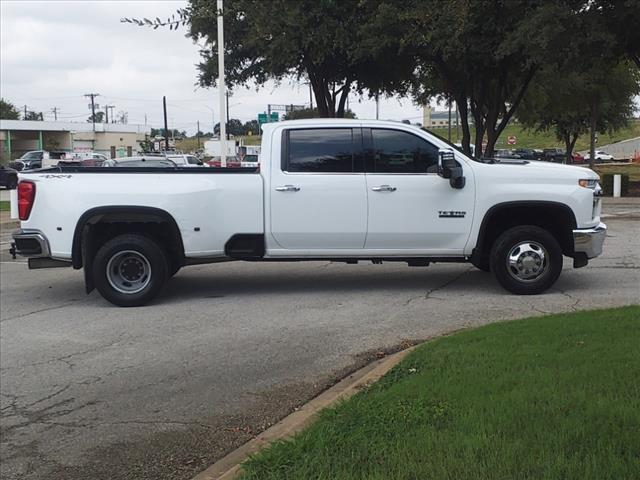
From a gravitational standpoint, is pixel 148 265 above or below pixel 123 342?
above

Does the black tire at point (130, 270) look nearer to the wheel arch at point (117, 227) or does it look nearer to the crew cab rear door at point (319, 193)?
the wheel arch at point (117, 227)

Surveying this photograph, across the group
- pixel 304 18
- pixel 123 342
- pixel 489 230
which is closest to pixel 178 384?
pixel 123 342

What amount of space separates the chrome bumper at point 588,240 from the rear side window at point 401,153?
1.79 meters

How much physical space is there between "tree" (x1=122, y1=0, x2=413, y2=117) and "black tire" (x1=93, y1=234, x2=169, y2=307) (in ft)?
21.6

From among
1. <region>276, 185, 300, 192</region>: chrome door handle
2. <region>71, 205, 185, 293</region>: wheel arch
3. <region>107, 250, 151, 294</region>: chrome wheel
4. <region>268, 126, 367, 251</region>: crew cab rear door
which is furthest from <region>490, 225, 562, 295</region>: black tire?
<region>107, 250, 151, 294</region>: chrome wheel

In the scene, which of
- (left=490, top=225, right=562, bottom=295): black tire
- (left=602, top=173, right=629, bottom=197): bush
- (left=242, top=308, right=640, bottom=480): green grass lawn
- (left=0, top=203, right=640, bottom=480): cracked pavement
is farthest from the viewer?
(left=602, top=173, right=629, bottom=197): bush

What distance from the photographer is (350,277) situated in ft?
31.9

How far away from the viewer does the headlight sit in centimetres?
803

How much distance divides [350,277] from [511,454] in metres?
6.57

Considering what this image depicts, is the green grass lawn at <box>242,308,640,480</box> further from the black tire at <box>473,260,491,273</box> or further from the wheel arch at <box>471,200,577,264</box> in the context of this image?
the black tire at <box>473,260,491,273</box>

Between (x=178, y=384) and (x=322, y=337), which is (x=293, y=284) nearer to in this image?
(x=322, y=337)

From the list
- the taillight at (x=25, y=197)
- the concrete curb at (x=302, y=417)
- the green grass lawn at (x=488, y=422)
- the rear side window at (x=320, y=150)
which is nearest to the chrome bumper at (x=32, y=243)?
the taillight at (x=25, y=197)

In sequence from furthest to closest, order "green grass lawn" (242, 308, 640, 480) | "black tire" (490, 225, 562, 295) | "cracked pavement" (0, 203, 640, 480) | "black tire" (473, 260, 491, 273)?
"black tire" (473, 260, 491, 273)
"black tire" (490, 225, 562, 295)
"cracked pavement" (0, 203, 640, 480)
"green grass lawn" (242, 308, 640, 480)

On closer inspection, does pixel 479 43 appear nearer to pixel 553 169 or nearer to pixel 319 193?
pixel 553 169
